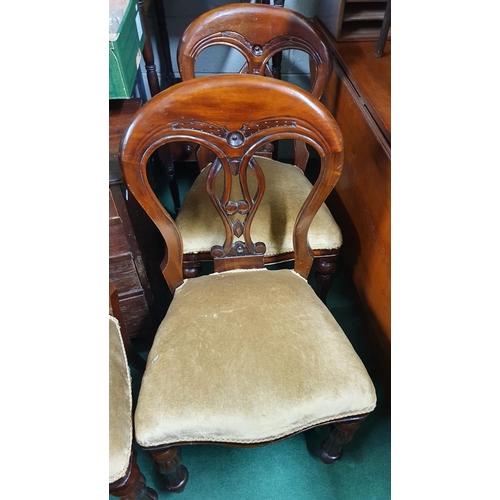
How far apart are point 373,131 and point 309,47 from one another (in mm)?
266

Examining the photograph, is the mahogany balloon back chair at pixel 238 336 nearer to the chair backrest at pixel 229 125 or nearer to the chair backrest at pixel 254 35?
the chair backrest at pixel 229 125

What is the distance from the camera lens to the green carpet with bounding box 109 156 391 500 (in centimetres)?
95

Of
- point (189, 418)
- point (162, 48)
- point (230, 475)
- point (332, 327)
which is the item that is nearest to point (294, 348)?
point (332, 327)

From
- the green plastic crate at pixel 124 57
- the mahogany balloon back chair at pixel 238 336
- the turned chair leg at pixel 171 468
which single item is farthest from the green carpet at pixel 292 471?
the green plastic crate at pixel 124 57

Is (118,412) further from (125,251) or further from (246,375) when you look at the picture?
(125,251)

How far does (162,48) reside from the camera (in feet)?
4.83

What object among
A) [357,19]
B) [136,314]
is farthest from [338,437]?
[357,19]

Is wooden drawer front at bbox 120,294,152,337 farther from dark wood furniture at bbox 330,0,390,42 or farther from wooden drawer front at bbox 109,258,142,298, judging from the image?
dark wood furniture at bbox 330,0,390,42

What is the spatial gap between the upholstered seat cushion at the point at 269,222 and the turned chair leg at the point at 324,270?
5 cm

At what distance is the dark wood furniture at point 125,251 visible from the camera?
0.79 metres

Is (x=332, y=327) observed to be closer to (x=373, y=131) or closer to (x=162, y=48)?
(x=373, y=131)

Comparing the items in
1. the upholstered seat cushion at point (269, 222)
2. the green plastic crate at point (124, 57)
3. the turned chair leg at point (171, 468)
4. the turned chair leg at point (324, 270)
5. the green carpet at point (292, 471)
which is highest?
the green plastic crate at point (124, 57)

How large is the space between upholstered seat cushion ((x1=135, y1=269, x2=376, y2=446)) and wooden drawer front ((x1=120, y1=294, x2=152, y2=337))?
10.3 inches

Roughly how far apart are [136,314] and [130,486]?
45 cm
